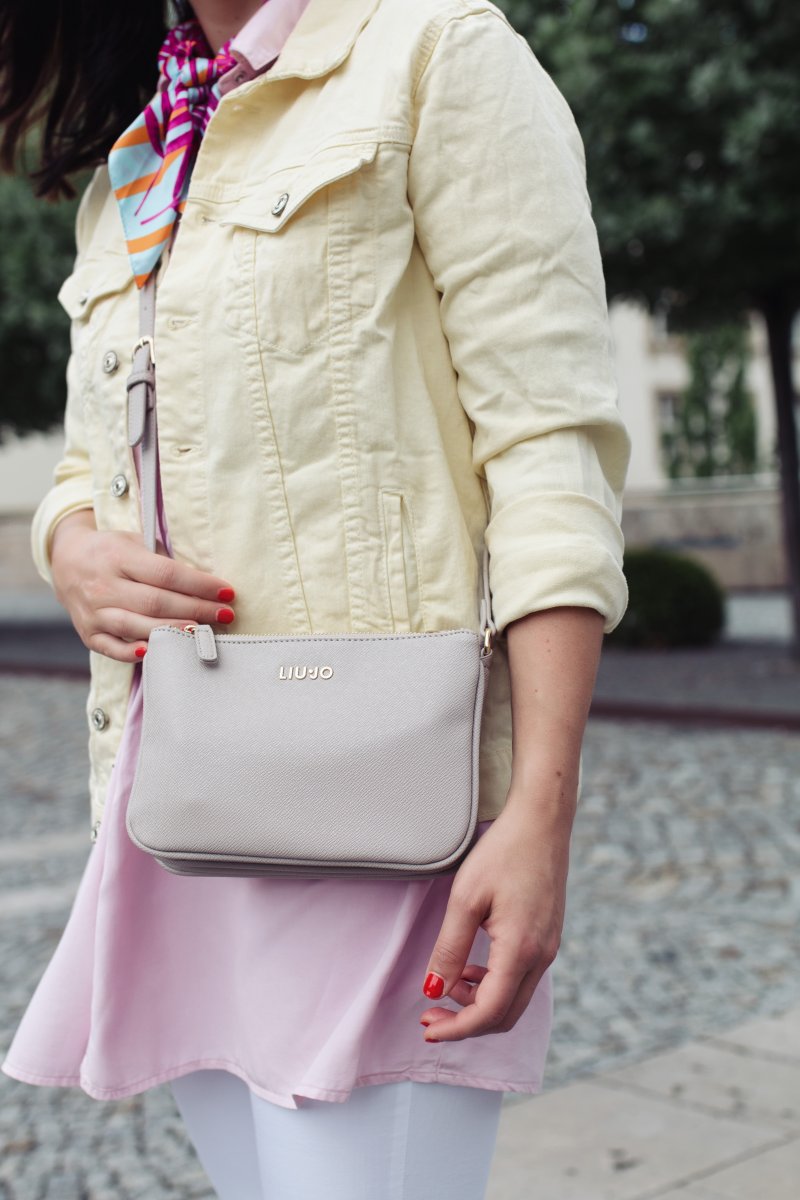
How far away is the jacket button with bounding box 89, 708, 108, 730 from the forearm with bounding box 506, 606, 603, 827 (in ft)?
1.60

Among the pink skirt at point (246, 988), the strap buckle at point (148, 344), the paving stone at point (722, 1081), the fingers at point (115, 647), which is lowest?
the paving stone at point (722, 1081)

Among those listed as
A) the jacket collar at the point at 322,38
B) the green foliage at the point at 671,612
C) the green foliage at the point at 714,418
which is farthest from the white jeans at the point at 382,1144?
the green foliage at the point at 714,418

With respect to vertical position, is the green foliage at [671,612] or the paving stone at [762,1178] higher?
the paving stone at [762,1178]

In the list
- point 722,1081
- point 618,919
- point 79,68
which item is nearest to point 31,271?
point 618,919

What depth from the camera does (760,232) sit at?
9578 mm

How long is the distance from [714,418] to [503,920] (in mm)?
31884

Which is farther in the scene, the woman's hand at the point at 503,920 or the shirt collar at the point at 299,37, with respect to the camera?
the shirt collar at the point at 299,37

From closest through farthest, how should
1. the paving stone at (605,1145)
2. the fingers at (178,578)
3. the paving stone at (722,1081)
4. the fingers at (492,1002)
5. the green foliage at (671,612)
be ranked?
the fingers at (492,1002)
the fingers at (178,578)
the paving stone at (605,1145)
the paving stone at (722,1081)
the green foliage at (671,612)

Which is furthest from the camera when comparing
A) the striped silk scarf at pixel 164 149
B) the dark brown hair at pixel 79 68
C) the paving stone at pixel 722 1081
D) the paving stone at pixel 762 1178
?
the paving stone at pixel 722 1081

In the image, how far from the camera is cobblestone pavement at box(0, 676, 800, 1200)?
3.29 m

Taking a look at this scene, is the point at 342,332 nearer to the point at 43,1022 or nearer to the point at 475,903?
the point at 475,903

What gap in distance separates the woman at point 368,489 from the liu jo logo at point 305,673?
0.09 meters

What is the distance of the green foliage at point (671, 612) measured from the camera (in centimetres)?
1320

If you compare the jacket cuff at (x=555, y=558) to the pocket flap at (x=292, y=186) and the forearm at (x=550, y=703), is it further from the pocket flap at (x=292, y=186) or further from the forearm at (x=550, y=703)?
the pocket flap at (x=292, y=186)
